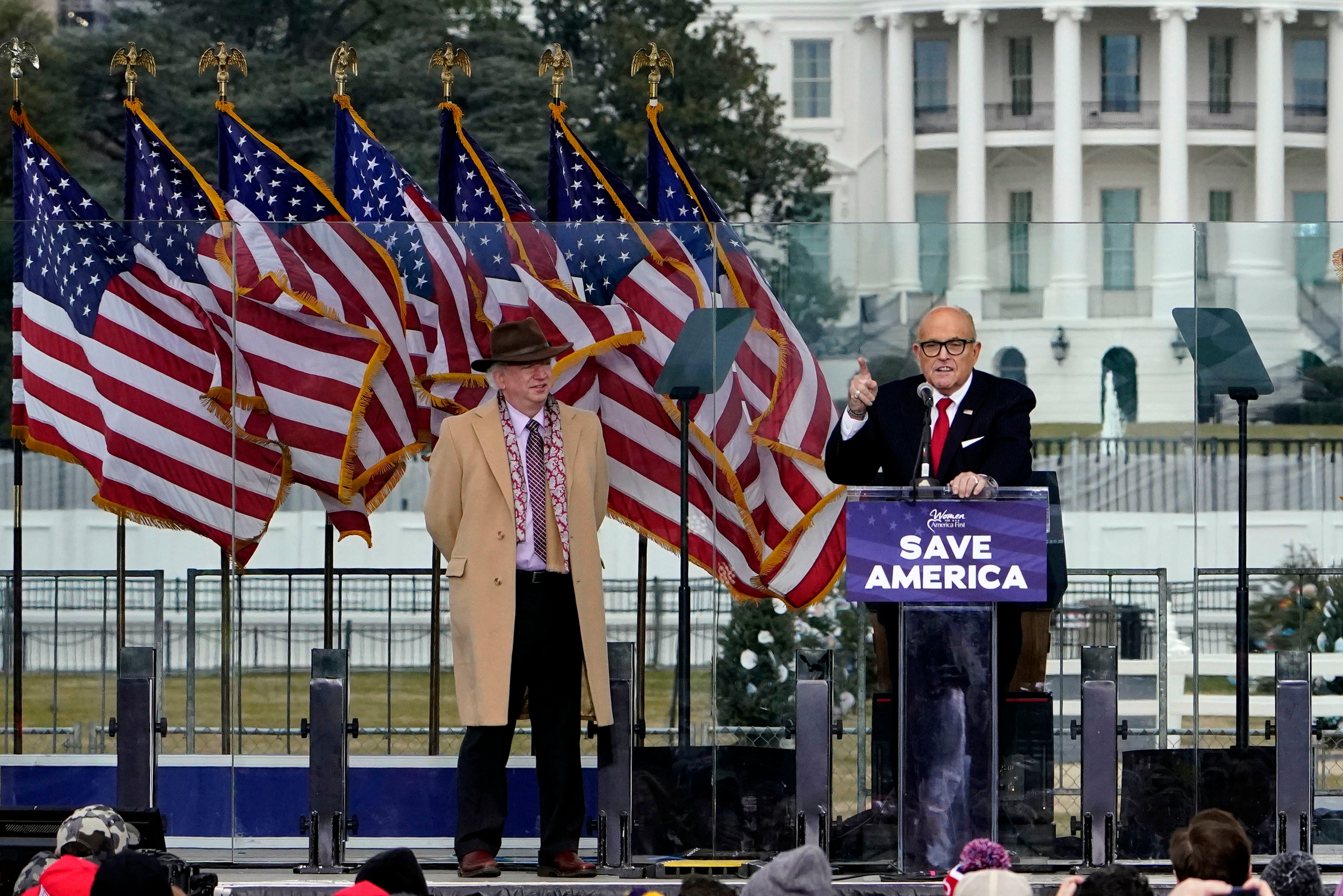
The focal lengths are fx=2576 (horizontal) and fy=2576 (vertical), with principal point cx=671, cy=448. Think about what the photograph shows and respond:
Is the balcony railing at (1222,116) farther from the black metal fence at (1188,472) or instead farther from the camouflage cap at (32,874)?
the camouflage cap at (32,874)

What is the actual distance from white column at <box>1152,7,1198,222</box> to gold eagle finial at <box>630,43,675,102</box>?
186ft

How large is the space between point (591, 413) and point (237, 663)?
178cm

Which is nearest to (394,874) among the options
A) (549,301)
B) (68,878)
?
(68,878)

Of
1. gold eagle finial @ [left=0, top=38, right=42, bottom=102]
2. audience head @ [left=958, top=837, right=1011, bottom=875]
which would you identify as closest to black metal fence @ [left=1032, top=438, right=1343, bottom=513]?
audience head @ [left=958, top=837, right=1011, bottom=875]

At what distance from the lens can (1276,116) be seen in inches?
2660

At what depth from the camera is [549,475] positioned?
9.36 metres

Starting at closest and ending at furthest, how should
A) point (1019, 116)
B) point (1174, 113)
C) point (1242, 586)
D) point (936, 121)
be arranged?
point (1242, 586), point (1174, 113), point (1019, 116), point (936, 121)

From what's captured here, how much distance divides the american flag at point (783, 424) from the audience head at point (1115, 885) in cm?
292

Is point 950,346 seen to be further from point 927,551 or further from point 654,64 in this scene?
point 654,64

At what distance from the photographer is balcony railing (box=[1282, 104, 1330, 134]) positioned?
68312mm

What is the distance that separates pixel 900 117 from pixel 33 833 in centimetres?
6263

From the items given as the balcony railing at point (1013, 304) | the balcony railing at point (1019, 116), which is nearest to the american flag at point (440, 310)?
the balcony railing at point (1013, 304)

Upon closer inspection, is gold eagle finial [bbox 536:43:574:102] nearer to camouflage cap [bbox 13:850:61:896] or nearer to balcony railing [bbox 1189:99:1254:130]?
camouflage cap [bbox 13:850:61:896]

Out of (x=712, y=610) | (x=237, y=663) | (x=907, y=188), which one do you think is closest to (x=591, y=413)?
(x=712, y=610)
